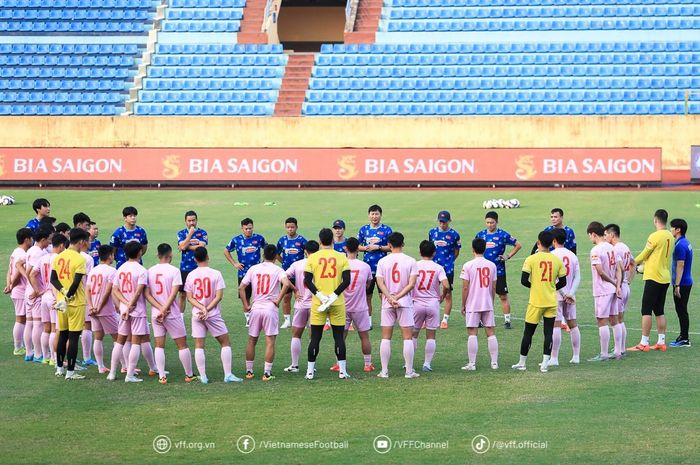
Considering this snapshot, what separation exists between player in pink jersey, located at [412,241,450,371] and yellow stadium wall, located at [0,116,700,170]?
30759mm

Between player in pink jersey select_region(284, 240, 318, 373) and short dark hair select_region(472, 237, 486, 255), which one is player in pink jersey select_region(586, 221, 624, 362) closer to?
short dark hair select_region(472, 237, 486, 255)

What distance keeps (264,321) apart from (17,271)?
434 centimetres

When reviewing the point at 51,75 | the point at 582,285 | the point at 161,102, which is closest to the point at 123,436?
the point at 582,285

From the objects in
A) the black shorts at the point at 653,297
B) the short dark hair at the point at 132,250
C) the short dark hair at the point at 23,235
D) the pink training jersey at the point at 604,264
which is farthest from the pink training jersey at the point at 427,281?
the short dark hair at the point at 23,235

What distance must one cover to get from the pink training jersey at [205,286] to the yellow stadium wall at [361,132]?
31.9 metres

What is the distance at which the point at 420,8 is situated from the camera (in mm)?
53562

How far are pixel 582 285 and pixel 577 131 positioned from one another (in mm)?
22613

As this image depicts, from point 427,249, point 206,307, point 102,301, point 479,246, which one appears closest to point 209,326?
point 206,307

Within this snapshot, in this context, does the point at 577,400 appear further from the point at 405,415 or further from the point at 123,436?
the point at 123,436

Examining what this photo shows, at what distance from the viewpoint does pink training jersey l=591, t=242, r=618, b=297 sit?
16.8 m

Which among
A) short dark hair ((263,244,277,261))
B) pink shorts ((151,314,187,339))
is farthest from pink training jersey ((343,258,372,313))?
pink shorts ((151,314,187,339))

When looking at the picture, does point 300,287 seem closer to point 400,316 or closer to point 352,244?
point 352,244

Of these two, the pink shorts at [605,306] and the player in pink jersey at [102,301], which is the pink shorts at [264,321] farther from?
the pink shorts at [605,306]

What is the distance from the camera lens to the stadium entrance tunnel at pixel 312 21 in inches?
2360
